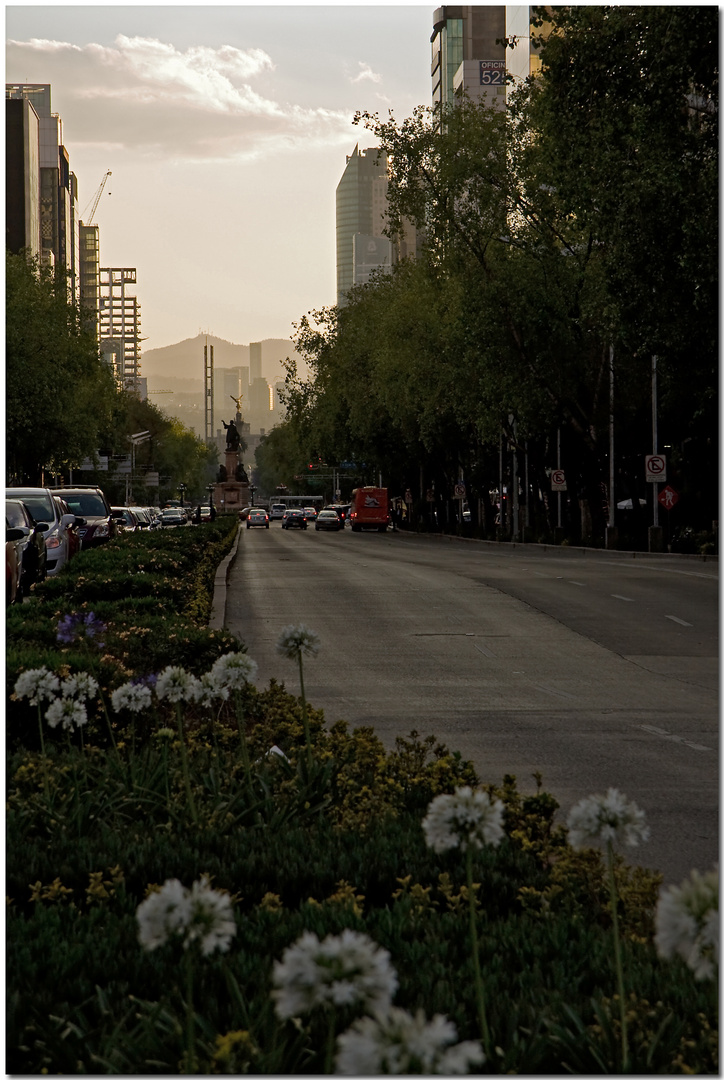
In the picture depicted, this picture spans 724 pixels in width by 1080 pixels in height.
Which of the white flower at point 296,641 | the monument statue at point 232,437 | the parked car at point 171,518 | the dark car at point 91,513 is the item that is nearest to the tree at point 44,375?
the dark car at point 91,513

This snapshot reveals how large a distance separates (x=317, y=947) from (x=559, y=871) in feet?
9.21

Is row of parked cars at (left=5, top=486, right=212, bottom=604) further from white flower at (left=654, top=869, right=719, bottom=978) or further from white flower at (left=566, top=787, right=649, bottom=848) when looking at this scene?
white flower at (left=654, top=869, right=719, bottom=978)

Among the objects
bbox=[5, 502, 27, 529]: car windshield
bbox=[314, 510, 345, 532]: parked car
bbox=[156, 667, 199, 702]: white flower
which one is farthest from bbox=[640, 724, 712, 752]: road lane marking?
bbox=[314, 510, 345, 532]: parked car

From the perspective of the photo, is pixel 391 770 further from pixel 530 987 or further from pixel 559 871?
pixel 530 987

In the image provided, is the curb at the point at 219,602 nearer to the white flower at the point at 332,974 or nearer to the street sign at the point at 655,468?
the white flower at the point at 332,974

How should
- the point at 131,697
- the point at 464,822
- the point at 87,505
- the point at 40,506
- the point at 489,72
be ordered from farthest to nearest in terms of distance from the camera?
the point at 489,72, the point at 87,505, the point at 40,506, the point at 131,697, the point at 464,822

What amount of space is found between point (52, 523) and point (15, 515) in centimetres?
341

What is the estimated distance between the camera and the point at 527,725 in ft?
37.2

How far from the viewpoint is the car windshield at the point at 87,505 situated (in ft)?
122

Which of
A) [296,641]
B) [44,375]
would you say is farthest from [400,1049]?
[44,375]

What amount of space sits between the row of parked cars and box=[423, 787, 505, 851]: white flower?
15.9 meters

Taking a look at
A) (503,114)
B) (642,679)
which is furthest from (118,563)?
(503,114)

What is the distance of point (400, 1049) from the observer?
2.25m

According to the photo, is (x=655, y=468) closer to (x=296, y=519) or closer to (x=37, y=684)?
(x=37, y=684)
